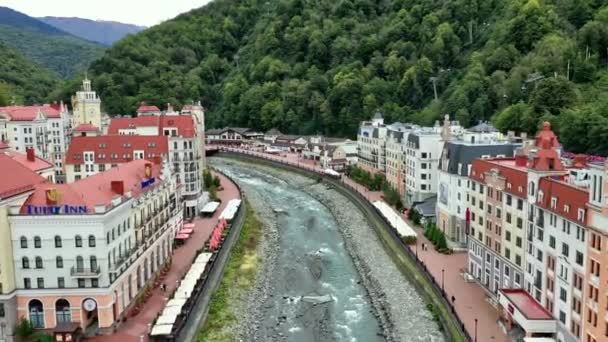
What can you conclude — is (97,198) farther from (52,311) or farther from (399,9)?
(399,9)

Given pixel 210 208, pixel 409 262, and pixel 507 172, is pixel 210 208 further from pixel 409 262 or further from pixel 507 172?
pixel 507 172

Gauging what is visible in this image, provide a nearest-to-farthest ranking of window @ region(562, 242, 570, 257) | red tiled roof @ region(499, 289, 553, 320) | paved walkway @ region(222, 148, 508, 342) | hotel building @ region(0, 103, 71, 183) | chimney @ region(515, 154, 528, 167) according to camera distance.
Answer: window @ region(562, 242, 570, 257)
red tiled roof @ region(499, 289, 553, 320)
paved walkway @ region(222, 148, 508, 342)
chimney @ region(515, 154, 528, 167)
hotel building @ region(0, 103, 71, 183)

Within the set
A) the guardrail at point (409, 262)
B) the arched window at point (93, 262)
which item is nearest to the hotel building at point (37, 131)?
the guardrail at point (409, 262)

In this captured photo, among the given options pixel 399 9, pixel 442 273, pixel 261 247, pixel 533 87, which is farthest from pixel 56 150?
pixel 399 9

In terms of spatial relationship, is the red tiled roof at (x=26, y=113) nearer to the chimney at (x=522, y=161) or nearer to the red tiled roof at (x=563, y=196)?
the chimney at (x=522, y=161)

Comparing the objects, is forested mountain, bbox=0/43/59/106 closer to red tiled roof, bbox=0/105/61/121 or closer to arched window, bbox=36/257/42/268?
red tiled roof, bbox=0/105/61/121

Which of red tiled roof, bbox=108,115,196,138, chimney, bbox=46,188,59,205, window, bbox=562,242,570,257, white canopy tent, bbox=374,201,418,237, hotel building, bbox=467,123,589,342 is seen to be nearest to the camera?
hotel building, bbox=467,123,589,342

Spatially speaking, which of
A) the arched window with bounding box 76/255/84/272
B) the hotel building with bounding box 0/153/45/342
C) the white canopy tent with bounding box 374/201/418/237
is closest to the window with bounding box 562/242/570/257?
the white canopy tent with bounding box 374/201/418/237

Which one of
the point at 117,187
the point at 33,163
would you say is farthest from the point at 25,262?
the point at 33,163
